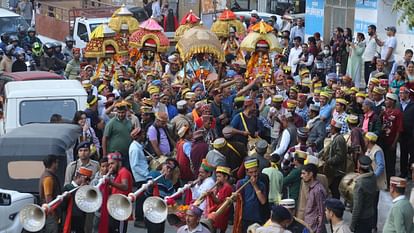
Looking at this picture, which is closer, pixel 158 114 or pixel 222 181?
pixel 222 181

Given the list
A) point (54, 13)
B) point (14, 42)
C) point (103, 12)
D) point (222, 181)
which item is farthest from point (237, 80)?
point (54, 13)

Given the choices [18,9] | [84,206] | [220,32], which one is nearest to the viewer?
[84,206]

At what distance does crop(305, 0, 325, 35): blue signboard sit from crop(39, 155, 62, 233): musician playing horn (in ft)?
53.3

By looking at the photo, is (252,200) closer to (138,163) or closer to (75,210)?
(75,210)

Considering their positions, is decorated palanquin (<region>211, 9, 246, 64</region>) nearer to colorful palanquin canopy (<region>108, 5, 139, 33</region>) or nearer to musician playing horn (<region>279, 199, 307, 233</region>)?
colorful palanquin canopy (<region>108, 5, 139, 33</region>)

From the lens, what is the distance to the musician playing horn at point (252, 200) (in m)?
12.6

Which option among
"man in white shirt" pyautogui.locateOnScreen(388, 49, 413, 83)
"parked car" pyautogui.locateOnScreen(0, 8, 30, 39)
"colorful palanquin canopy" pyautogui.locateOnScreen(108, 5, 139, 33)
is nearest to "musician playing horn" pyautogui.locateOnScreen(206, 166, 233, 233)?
"man in white shirt" pyautogui.locateOnScreen(388, 49, 413, 83)

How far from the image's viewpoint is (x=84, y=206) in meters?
12.1

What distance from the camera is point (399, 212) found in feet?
37.7

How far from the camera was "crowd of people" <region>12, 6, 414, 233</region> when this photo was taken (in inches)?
495

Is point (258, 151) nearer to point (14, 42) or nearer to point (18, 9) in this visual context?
point (14, 42)

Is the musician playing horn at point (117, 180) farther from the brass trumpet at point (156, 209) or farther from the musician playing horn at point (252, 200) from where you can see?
the musician playing horn at point (252, 200)

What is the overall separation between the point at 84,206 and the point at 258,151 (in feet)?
8.70

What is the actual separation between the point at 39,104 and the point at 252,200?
540 centimetres
